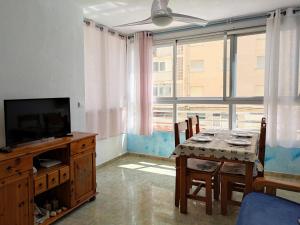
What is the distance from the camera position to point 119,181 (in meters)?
3.33

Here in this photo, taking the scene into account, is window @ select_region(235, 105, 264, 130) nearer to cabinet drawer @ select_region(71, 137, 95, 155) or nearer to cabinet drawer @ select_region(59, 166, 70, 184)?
cabinet drawer @ select_region(71, 137, 95, 155)

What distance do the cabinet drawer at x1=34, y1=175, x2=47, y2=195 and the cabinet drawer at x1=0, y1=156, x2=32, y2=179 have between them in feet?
0.51

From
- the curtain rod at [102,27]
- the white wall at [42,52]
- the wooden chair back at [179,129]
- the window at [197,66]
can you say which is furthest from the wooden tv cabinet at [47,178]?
the window at [197,66]

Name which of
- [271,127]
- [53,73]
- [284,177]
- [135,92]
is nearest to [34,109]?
[53,73]

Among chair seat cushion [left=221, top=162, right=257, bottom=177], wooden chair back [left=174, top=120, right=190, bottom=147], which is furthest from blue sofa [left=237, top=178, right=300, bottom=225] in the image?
wooden chair back [left=174, top=120, right=190, bottom=147]

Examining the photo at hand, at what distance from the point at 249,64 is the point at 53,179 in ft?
10.4

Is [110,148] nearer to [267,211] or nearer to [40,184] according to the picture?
[40,184]

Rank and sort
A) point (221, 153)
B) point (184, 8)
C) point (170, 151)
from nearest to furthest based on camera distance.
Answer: point (221, 153), point (184, 8), point (170, 151)

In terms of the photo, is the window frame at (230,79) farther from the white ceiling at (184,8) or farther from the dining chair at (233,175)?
the dining chair at (233,175)

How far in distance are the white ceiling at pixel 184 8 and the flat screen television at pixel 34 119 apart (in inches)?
52.6

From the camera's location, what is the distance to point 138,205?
8.66 ft

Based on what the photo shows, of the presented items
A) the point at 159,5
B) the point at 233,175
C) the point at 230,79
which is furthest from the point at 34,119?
the point at 230,79

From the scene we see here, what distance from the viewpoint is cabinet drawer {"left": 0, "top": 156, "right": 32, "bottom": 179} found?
177 centimetres

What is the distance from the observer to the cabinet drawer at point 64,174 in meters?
2.30
